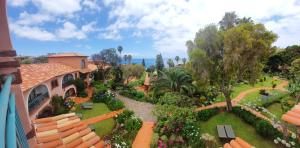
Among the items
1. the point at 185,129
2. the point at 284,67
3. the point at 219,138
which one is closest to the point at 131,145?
the point at 185,129

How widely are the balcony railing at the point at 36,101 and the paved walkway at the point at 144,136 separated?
11304mm

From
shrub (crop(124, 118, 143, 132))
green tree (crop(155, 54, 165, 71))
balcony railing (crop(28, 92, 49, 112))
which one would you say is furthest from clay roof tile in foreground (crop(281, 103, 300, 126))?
green tree (crop(155, 54, 165, 71))

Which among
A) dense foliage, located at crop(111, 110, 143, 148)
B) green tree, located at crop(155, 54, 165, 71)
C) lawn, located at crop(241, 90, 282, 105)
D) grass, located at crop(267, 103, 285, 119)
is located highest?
green tree, located at crop(155, 54, 165, 71)

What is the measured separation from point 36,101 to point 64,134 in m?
19.8

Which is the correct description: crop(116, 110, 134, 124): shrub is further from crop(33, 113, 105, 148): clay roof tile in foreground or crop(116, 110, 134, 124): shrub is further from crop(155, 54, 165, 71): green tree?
crop(155, 54, 165, 71): green tree

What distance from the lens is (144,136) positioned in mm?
19656

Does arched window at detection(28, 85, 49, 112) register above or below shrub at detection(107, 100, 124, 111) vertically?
above

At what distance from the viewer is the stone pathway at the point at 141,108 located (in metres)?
25.0

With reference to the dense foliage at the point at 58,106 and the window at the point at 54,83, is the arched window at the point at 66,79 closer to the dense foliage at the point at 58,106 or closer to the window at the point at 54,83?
the window at the point at 54,83

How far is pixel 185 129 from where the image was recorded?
60.3ft

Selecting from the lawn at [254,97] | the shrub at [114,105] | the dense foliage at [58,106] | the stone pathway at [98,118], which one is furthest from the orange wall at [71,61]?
the lawn at [254,97]

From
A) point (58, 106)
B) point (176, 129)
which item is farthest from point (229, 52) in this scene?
point (58, 106)

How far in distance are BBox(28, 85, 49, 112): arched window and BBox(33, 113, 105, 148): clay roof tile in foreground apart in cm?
1754

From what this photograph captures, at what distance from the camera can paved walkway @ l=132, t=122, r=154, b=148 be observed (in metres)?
18.0
